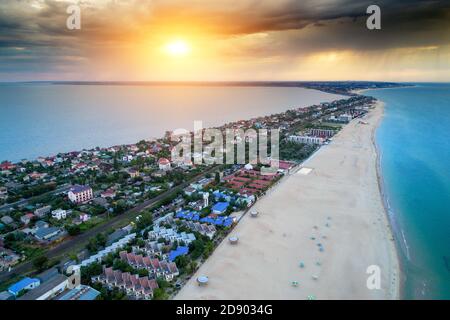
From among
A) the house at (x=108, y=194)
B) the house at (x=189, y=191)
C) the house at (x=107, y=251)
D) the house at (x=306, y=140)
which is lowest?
the house at (x=107, y=251)

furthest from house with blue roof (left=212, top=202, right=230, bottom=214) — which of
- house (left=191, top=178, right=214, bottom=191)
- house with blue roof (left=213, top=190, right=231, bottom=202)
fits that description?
house (left=191, top=178, right=214, bottom=191)

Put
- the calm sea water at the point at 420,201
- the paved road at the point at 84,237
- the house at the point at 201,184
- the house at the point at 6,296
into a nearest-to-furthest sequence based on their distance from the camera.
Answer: the house at the point at 6,296
the calm sea water at the point at 420,201
the paved road at the point at 84,237
the house at the point at 201,184

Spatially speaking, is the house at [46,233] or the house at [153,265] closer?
the house at [153,265]

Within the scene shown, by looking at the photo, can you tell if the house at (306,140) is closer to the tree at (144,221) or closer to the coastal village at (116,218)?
the coastal village at (116,218)

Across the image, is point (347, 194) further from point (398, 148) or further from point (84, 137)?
point (84, 137)

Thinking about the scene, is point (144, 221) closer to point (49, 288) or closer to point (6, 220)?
point (49, 288)

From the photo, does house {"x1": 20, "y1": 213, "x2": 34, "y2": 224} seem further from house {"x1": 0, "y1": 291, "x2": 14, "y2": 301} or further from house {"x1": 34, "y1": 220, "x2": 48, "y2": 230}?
house {"x1": 0, "y1": 291, "x2": 14, "y2": 301}

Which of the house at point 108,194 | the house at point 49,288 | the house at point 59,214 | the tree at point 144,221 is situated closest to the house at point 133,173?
the house at point 108,194
